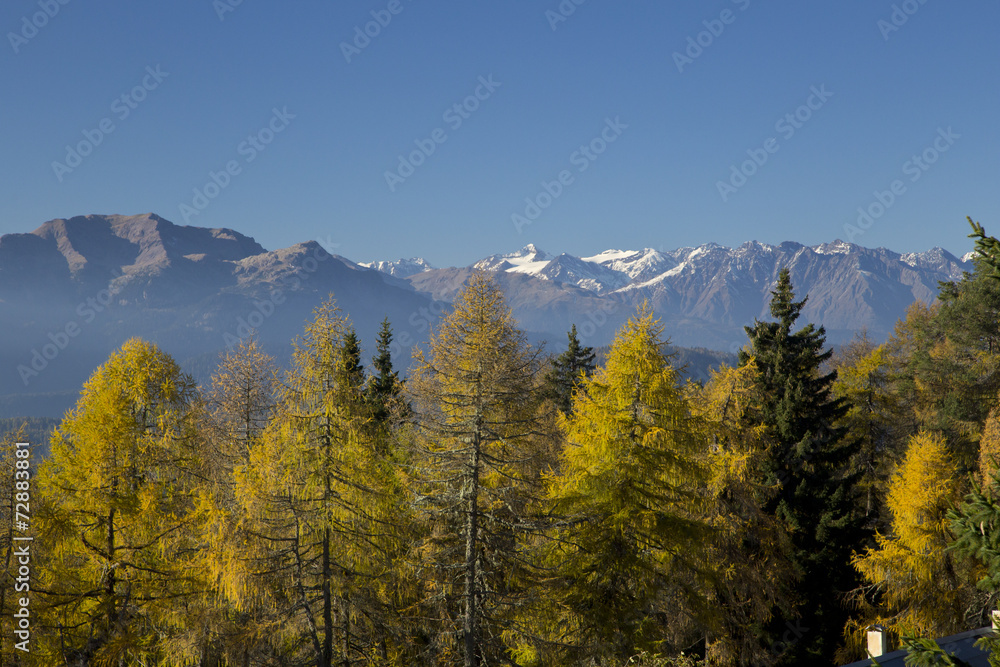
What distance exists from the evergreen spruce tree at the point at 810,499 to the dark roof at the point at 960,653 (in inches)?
390

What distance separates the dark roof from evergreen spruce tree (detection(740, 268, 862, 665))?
390 inches

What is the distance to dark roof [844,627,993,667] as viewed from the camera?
42.3 ft

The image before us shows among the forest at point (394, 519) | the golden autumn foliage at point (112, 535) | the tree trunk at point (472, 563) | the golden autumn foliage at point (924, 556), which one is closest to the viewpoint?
the forest at point (394, 519)

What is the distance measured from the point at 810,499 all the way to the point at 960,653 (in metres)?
11.3

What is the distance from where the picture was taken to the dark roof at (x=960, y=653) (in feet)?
42.3

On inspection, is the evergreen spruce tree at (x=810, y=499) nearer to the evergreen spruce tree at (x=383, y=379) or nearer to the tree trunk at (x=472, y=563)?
the tree trunk at (x=472, y=563)

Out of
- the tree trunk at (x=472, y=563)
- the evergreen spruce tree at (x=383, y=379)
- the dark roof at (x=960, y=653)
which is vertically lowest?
the dark roof at (x=960, y=653)

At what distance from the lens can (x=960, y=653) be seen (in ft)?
46.6

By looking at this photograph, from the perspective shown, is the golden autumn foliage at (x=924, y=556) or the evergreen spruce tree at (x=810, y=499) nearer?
the golden autumn foliage at (x=924, y=556)

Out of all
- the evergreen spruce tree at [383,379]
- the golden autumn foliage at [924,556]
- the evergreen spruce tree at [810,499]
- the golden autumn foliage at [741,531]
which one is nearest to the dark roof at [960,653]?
the golden autumn foliage at [741,531]

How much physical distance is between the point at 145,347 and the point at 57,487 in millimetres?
4977

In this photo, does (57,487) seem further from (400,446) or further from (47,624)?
(400,446)

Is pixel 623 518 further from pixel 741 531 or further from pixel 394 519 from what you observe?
pixel 741 531

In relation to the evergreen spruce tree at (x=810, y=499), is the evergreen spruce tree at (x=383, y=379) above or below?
above
